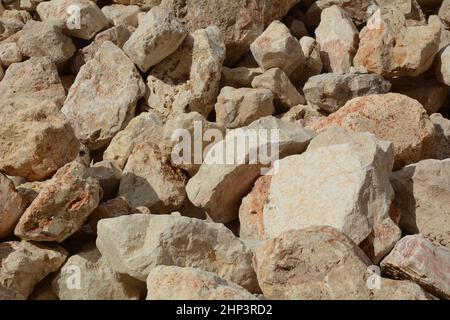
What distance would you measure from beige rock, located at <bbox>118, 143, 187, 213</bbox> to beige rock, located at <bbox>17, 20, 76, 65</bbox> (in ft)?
5.28

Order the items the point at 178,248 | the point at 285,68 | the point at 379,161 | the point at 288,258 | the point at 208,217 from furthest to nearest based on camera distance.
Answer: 1. the point at 285,68
2. the point at 208,217
3. the point at 379,161
4. the point at 178,248
5. the point at 288,258

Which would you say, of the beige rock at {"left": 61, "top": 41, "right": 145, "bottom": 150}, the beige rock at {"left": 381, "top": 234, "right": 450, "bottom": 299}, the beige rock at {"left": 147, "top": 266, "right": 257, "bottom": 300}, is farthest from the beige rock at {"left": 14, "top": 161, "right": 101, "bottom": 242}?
the beige rock at {"left": 381, "top": 234, "right": 450, "bottom": 299}

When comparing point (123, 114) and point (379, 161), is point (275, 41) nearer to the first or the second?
point (123, 114)

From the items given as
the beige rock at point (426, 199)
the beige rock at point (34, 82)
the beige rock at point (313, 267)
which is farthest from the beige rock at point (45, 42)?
the beige rock at point (313, 267)

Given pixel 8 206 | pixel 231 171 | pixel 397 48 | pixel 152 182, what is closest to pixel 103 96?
pixel 152 182

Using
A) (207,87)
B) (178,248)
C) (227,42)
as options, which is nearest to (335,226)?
(178,248)

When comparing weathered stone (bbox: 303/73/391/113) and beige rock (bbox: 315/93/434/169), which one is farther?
weathered stone (bbox: 303/73/391/113)

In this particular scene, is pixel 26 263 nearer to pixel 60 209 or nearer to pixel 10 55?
pixel 60 209

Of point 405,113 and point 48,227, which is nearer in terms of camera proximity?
point 48,227

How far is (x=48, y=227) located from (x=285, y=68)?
243 cm

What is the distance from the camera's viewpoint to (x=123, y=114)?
15.4 feet

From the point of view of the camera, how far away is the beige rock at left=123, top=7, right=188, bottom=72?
4727 millimetres

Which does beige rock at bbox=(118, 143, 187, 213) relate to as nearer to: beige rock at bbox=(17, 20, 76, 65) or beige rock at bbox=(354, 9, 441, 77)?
beige rock at bbox=(17, 20, 76, 65)

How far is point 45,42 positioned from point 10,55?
38 centimetres
